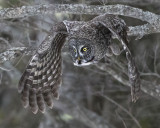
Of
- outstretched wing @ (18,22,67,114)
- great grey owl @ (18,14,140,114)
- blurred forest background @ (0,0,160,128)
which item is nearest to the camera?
great grey owl @ (18,14,140,114)

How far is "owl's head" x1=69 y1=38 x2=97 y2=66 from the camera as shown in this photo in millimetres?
5488

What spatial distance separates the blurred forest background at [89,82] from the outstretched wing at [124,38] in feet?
1.26

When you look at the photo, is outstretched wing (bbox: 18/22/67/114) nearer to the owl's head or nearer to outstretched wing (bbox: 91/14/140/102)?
the owl's head

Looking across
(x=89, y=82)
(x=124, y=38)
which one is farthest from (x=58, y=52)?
(x=89, y=82)

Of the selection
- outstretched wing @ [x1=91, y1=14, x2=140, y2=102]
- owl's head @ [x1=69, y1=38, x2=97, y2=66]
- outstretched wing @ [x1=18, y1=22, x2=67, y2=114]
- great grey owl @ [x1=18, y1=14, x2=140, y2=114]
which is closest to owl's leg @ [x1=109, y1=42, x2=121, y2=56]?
great grey owl @ [x1=18, y1=14, x2=140, y2=114]

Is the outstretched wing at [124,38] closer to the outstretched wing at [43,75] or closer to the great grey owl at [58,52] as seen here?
the great grey owl at [58,52]

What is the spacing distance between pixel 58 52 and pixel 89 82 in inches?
92.9

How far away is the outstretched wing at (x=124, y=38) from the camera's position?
15.7 feet

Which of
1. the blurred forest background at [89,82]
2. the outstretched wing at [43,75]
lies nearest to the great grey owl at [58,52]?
the outstretched wing at [43,75]

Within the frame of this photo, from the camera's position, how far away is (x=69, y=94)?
28.0 feet

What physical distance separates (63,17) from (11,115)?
162 inches

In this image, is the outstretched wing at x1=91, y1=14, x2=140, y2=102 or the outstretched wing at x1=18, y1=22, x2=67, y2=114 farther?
the outstretched wing at x1=18, y1=22, x2=67, y2=114

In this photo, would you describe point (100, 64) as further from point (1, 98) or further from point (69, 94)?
point (1, 98)

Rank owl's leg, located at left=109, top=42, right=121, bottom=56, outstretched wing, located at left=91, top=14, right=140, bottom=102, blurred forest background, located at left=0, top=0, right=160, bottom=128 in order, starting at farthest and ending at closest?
blurred forest background, located at left=0, top=0, right=160, bottom=128, owl's leg, located at left=109, top=42, right=121, bottom=56, outstretched wing, located at left=91, top=14, right=140, bottom=102
